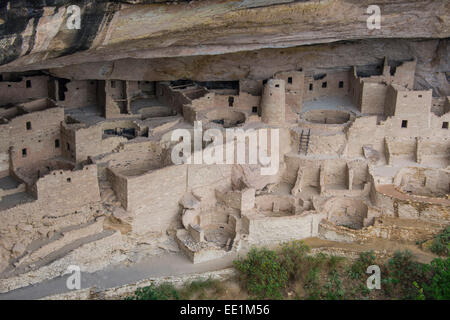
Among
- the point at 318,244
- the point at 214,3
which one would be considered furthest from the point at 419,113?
the point at 214,3

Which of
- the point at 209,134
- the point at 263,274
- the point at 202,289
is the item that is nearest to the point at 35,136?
the point at 209,134

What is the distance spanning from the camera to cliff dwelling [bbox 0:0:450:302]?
47.3 ft

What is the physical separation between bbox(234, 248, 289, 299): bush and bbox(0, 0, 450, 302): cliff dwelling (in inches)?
54.1

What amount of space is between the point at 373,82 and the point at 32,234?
12.4 metres

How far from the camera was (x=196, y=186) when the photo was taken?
17.4 meters

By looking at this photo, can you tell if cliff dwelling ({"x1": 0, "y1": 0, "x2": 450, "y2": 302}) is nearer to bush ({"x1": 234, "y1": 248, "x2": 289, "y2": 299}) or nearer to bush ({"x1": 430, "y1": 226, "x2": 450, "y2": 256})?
bush ({"x1": 430, "y1": 226, "x2": 450, "y2": 256})

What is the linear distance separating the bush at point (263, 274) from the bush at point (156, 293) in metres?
1.92

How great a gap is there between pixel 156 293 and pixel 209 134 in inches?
241

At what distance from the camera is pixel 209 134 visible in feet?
59.8

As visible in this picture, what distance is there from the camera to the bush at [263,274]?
47.0 feet

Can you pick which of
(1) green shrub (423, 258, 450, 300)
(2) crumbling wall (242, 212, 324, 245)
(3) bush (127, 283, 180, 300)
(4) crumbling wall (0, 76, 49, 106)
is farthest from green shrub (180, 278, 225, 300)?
(4) crumbling wall (0, 76, 49, 106)

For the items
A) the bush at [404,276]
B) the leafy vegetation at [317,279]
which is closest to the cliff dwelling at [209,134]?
the leafy vegetation at [317,279]

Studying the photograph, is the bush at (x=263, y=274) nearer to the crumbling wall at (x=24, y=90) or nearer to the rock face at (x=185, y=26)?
the rock face at (x=185, y=26)

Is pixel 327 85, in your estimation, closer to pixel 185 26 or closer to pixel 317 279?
pixel 185 26
